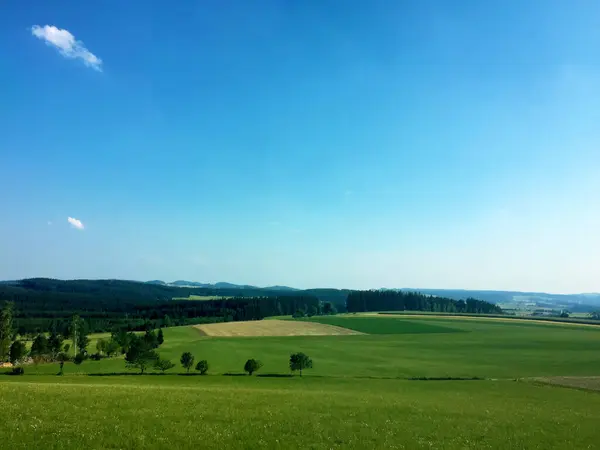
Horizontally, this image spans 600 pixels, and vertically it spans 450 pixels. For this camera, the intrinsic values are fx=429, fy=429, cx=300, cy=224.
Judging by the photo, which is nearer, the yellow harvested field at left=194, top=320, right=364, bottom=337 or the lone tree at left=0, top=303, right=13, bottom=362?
the lone tree at left=0, top=303, right=13, bottom=362

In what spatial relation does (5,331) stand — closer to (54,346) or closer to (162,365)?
(54,346)

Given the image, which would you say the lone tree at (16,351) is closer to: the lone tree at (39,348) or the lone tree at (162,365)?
the lone tree at (39,348)

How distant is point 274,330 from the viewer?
150000 millimetres

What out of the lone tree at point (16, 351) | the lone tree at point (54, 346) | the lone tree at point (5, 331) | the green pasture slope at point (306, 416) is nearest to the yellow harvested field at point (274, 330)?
the lone tree at point (54, 346)

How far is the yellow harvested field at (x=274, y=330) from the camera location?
14250 cm

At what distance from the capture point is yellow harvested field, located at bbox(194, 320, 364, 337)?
468 feet

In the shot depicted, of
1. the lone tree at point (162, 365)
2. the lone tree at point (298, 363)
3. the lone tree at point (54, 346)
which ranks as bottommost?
the lone tree at point (54, 346)

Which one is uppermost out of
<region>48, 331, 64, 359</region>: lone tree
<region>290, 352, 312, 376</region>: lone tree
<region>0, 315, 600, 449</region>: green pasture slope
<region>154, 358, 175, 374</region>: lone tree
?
<region>0, 315, 600, 449</region>: green pasture slope

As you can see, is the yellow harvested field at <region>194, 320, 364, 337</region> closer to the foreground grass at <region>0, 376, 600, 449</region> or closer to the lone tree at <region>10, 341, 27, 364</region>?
the lone tree at <region>10, 341, 27, 364</region>

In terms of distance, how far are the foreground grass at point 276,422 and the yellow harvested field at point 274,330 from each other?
106 meters

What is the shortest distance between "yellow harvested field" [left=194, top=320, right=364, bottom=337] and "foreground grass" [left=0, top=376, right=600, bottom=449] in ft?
348

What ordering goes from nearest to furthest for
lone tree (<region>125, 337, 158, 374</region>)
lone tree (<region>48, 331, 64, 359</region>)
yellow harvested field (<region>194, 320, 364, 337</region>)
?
lone tree (<region>125, 337, 158, 374</region>)
lone tree (<region>48, 331, 64, 359</region>)
yellow harvested field (<region>194, 320, 364, 337</region>)

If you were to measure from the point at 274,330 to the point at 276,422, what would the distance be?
12715 centimetres

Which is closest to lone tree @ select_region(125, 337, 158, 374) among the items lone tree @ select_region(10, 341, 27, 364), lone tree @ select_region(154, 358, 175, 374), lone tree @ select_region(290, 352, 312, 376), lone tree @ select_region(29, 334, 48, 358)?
lone tree @ select_region(154, 358, 175, 374)
